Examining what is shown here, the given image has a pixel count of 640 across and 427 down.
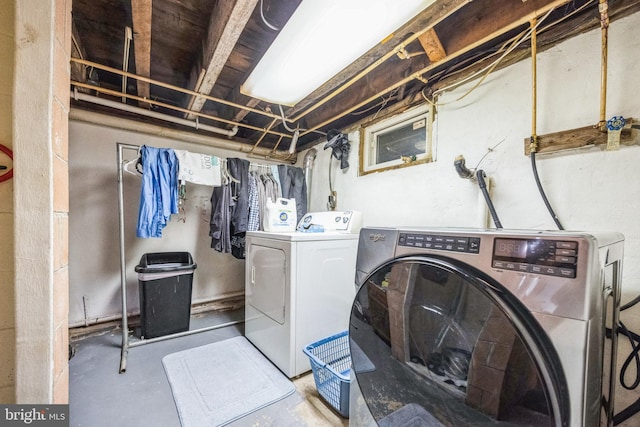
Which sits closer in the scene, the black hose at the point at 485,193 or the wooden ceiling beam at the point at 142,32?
the wooden ceiling beam at the point at 142,32

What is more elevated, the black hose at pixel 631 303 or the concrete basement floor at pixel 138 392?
the black hose at pixel 631 303

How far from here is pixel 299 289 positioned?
1.66m

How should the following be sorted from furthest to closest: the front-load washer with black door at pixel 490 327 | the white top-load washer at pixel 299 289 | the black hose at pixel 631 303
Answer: the white top-load washer at pixel 299 289
the black hose at pixel 631 303
the front-load washer with black door at pixel 490 327

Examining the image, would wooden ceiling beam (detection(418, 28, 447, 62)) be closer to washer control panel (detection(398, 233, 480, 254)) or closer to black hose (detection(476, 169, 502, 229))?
black hose (detection(476, 169, 502, 229))

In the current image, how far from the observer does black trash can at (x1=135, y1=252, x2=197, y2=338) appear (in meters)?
2.12

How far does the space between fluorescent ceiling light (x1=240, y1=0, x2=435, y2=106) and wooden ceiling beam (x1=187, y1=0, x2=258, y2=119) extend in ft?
0.56

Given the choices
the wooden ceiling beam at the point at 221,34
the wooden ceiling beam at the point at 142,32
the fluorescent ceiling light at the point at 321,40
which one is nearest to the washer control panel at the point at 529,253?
the fluorescent ceiling light at the point at 321,40

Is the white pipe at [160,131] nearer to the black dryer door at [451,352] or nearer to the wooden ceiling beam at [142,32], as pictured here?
the wooden ceiling beam at [142,32]

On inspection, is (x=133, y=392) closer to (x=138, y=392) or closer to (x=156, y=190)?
(x=138, y=392)

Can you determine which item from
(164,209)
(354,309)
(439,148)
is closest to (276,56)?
(439,148)

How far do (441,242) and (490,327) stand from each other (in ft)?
0.86

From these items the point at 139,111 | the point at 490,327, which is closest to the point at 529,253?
the point at 490,327

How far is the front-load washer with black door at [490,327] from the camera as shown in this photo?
0.54m

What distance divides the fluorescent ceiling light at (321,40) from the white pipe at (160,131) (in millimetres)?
1206
